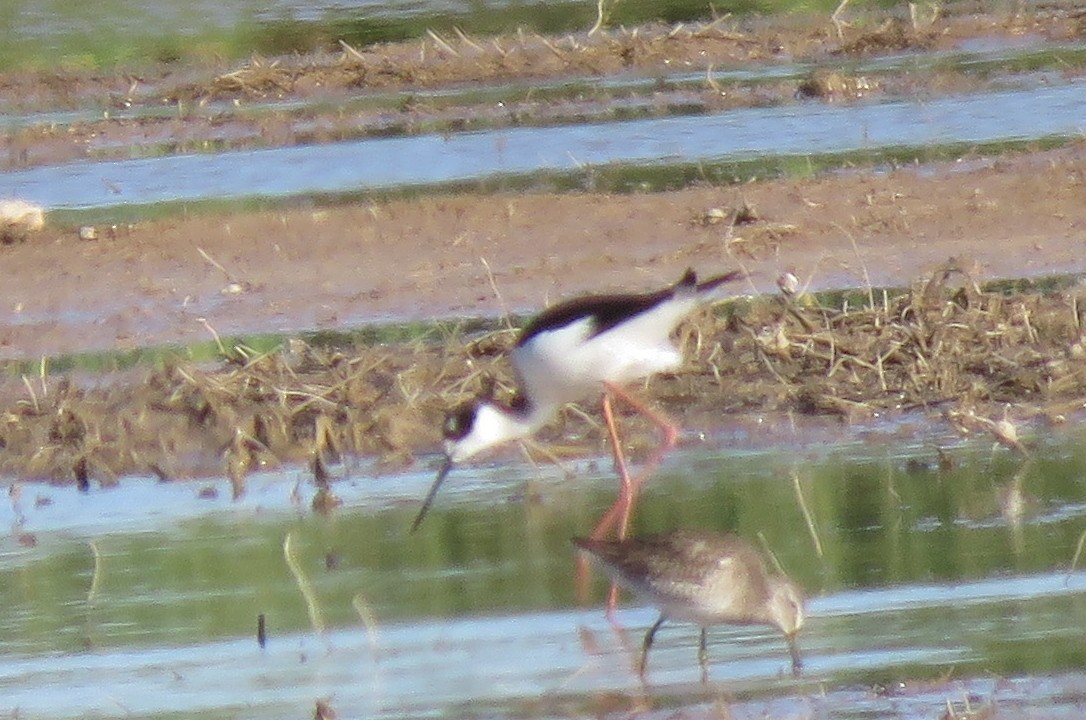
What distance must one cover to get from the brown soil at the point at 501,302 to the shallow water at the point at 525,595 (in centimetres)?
37

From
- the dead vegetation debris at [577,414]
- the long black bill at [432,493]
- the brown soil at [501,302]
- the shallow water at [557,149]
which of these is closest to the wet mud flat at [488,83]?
the shallow water at [557,149]

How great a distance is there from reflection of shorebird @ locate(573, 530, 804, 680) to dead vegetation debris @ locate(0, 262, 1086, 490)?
214 centimetres

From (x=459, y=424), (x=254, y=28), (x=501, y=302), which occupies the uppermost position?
(x=459, y=424)

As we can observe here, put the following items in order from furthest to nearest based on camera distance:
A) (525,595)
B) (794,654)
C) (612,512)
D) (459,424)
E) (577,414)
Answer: (577,414)
(459,424)
(612,512)
(525,595)
(794,654)

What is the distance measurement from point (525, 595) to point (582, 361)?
1.62m

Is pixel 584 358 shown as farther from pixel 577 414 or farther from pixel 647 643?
pixel 647 643

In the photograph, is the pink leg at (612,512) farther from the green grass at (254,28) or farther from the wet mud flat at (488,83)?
the green grass at (254,28)

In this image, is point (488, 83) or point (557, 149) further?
point (488, 83)

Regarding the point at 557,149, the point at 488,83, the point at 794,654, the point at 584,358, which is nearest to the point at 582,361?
the point at 584,358

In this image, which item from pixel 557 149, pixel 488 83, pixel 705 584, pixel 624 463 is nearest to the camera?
pixel 705 584

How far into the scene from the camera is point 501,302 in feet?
34.2

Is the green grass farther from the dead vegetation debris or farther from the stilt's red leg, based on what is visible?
the stilt's red leg

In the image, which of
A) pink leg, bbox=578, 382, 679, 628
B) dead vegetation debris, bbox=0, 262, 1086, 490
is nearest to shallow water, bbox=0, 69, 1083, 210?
dead vegetation debris, bbox=0, 262, 1086, 490

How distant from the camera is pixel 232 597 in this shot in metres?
7.67
